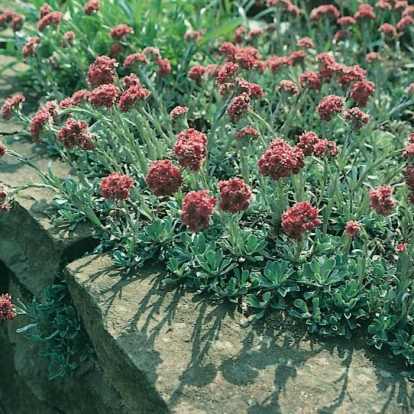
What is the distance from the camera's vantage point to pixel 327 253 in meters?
3.46

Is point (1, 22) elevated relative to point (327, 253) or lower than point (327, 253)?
elevated

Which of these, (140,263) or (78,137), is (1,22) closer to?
(78,137)

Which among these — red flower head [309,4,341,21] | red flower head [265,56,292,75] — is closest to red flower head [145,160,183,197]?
red flower head [265,56,292,75]

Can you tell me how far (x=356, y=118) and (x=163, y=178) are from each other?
39.5 inches

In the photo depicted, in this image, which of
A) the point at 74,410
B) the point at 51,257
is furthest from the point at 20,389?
the point at 51,257

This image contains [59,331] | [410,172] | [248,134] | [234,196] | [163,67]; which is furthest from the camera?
[163,67]

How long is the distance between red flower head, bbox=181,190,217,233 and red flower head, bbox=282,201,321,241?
0.34 meters

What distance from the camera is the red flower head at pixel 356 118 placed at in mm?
3354

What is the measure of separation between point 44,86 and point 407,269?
3.13m

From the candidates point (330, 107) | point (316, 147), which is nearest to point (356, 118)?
point (330, 107)

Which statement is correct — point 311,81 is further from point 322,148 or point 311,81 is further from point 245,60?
point 322,148

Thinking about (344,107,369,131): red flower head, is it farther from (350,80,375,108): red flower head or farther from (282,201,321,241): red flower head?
(282,201,321,241): red flower head

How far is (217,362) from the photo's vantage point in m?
3.04

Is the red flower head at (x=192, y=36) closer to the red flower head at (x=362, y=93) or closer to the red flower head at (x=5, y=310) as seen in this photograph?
the red flower head at (x=362, y=93)
